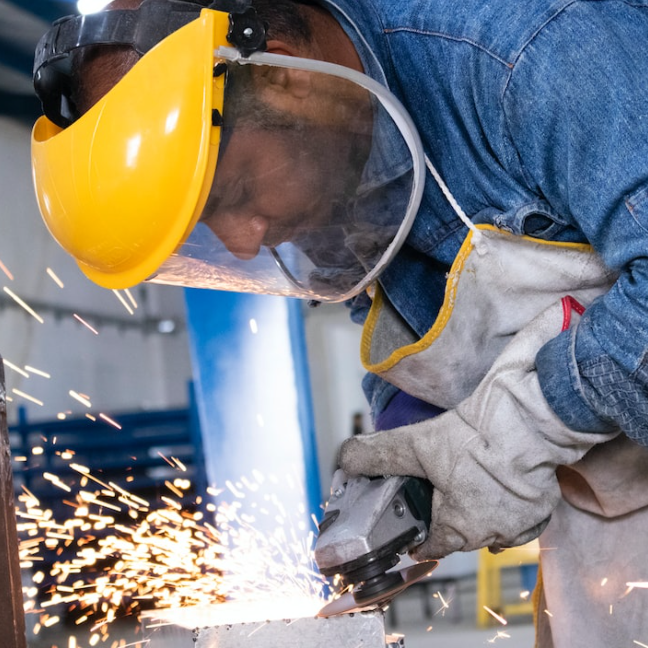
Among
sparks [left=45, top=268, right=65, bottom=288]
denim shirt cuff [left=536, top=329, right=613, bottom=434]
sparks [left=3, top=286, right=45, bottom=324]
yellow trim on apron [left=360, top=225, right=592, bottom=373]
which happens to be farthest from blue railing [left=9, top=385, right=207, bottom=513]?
denim shirt cuff [left=536, top=329, right=613, bottom=434]

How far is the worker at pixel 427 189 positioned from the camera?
119 cm

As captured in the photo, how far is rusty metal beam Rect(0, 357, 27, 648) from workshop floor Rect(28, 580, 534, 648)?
8.87ft

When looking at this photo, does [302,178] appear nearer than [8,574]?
No

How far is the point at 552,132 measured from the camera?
1.20m

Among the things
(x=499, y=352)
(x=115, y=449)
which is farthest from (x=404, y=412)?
(x=115, y=449)

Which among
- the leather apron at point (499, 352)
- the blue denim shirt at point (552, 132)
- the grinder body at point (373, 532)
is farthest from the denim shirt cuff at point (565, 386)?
the grinder body at point (373, 532)

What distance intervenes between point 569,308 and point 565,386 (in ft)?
0.55

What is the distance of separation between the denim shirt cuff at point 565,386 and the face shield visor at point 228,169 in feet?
1.04

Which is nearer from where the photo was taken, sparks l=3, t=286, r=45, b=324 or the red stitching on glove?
the red stitching on glove

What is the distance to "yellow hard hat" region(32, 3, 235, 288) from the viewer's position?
48.3 inches

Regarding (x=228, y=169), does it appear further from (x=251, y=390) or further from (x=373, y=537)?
(x=251, y=390)

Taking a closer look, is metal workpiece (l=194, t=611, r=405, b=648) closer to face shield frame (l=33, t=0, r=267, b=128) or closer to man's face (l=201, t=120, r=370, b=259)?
man's face (l=201, t=120, r=370, b=259)

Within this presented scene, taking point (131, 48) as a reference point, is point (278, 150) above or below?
below

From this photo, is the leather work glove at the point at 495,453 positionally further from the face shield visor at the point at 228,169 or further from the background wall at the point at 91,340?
the background wall at the point at 91,340
